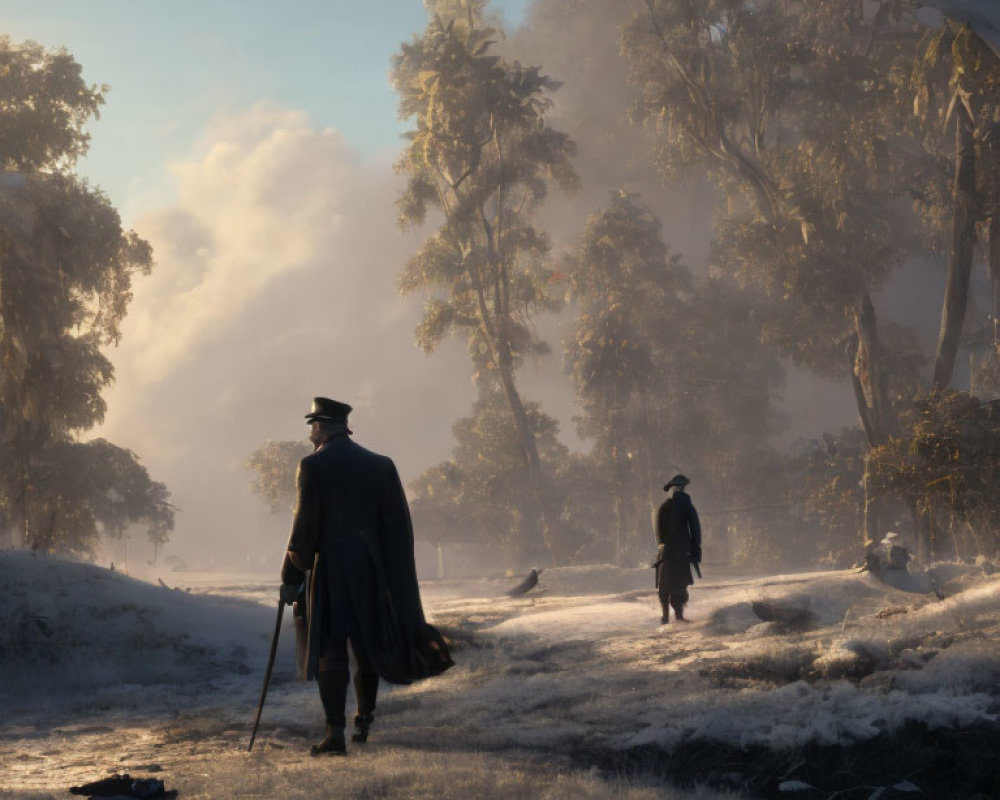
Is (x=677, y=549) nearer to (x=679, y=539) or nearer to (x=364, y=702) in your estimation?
(x=679, y=539)

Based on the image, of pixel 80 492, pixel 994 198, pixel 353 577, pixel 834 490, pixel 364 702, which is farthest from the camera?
pixel 834 490

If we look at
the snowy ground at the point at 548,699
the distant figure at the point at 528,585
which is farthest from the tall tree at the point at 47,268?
the distant figure at the point at 528,585

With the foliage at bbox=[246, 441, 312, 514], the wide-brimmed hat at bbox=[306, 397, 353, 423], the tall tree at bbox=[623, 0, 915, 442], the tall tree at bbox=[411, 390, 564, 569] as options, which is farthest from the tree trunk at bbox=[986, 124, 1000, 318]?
the foliage at bbox=[246, 441, 312, 514]

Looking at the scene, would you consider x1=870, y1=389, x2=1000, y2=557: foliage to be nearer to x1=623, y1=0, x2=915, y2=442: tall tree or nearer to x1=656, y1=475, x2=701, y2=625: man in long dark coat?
x1=656, y1=475, x2=701, y2=625: man in long dark coat

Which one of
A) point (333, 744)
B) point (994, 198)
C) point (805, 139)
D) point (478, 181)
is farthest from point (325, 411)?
point (478, 181)

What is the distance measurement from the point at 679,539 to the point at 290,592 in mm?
7046

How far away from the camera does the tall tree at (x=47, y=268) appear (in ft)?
58.7

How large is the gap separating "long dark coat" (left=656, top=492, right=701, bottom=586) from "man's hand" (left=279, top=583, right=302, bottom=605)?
6802mm

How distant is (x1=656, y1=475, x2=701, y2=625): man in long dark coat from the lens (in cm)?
1138

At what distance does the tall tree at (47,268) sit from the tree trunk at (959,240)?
18.3 m

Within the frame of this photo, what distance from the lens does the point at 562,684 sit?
24.9 feet

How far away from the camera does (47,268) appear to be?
18.5 metres

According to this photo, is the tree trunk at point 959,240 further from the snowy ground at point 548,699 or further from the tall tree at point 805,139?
the snowy ground at point 548,699

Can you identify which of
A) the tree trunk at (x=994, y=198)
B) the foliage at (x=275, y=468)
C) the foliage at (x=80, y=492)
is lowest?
the foliage at (x=80, y=492)
